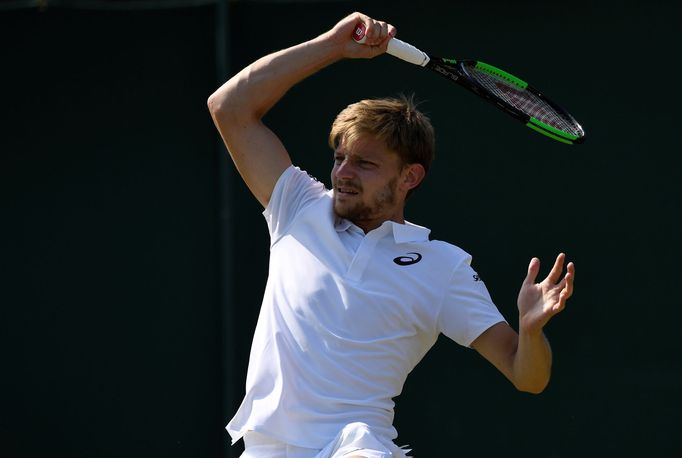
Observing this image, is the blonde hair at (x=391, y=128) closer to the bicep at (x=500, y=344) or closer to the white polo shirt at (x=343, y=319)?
the white polo shirt at (x=343, y=319)

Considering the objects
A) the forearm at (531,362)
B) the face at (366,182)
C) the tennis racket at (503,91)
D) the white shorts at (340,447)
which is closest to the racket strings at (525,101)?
the tennis racket at (503,91)

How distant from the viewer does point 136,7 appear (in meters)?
5.41

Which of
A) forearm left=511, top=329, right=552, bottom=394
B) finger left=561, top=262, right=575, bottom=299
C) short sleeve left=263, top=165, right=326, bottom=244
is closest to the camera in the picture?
finger left=561, top=262, right=575, bottom=299

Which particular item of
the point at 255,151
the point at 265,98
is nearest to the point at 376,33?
the point at 265,98

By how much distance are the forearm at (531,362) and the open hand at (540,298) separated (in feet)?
0.11

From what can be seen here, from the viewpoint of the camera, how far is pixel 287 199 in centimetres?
366

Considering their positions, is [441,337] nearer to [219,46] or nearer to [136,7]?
[219,46]

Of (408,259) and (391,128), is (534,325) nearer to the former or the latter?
(408,259)

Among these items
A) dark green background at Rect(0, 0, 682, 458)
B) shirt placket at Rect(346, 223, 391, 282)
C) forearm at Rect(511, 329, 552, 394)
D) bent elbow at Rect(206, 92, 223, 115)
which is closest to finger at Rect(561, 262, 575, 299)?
forearm at Rect(511, 329, 552, 394)

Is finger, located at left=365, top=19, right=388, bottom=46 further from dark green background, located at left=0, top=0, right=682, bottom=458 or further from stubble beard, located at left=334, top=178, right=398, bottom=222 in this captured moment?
dark green background, located at left=0, top=0, right=682, bottom=458

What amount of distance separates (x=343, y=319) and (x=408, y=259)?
0.30 metres

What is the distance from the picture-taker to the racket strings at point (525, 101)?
4031 mm

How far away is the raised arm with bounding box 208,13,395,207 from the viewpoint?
3676 millimetres

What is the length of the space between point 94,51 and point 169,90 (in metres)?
0.40
